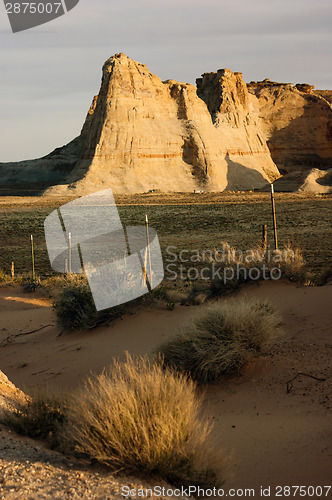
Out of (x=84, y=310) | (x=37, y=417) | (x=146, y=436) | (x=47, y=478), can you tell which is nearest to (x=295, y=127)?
(x=84, y=310)

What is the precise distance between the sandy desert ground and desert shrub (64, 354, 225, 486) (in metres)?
0.22

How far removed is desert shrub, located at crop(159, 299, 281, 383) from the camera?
6.69 meters

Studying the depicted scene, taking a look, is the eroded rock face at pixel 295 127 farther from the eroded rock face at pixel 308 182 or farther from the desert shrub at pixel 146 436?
the desert shrub at pixel 146 436

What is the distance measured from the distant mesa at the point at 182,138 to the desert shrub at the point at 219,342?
180 feet

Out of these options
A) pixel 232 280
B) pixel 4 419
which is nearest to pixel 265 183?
pixel 232 280

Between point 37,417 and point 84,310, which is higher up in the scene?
point 37,417

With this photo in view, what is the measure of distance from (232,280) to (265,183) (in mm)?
64818

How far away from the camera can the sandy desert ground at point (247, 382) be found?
4184 mm

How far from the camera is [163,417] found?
400 centimetres

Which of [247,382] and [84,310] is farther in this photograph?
[84,310]

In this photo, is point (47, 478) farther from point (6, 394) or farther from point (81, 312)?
point (81, 312)

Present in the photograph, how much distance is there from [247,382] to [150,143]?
62889 millimetres

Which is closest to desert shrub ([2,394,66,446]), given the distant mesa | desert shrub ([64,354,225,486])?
desert shrub ([64,354,225,486])

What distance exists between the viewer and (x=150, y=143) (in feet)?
221
